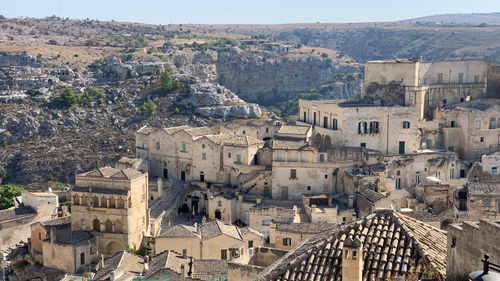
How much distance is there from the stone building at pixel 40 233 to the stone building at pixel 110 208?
0.87 meters

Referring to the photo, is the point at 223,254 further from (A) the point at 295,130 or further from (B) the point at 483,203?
(B) the point at 483,203

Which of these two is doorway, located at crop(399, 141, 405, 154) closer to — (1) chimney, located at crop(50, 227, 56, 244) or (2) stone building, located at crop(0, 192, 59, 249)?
(1) chimney, located at crop(50, 227, 56, 244)

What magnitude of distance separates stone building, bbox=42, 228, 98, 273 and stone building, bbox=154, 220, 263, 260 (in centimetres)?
460

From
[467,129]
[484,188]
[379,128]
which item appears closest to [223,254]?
[484,188]

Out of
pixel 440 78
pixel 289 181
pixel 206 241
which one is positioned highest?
A: pixel 440 78

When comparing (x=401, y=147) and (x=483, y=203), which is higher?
(x=401, y=147)

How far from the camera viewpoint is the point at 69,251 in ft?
127

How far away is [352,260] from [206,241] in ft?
84.7

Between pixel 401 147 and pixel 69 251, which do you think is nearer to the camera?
pixel 69 251

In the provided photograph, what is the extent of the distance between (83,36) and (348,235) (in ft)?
396

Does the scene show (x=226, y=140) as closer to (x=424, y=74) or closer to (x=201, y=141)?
(x=201, y=141)

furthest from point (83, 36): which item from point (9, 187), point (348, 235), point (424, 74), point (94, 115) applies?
point (348, 235)

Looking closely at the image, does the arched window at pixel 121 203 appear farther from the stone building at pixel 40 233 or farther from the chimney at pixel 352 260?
the chimney at pixel 352 260

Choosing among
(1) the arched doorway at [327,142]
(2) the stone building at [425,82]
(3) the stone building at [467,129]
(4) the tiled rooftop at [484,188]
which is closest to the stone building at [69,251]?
(1) the arched doorway at [327,142]
